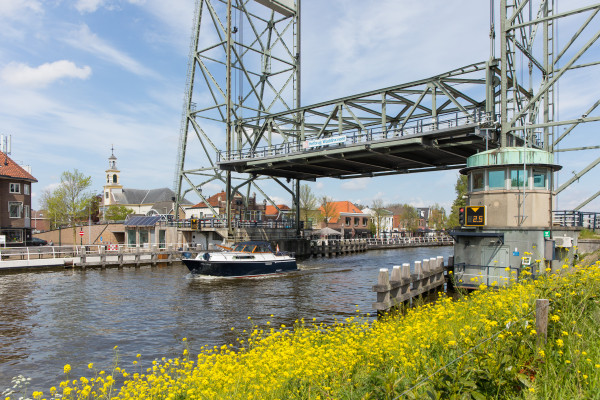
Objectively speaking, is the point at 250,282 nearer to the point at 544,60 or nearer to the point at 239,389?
the point at 239,389

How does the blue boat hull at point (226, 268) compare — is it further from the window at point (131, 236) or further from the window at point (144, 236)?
the window at point (131, 236)

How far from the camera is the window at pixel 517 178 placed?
1753 centimetres

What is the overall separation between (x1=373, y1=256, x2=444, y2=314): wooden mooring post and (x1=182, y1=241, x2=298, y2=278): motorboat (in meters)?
12.0

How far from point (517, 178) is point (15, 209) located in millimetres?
48835

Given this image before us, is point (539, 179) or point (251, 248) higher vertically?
point (539, 179)

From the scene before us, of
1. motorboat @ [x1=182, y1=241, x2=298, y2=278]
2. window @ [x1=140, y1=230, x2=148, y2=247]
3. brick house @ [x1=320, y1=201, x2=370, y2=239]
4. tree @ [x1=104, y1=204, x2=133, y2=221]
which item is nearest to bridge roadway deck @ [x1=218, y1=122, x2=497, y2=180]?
motorboat @ [x1=182, y1=241, x2=298, y2=278]

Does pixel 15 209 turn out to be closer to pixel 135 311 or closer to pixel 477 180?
pixel 135 311

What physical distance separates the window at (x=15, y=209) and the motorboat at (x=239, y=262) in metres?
29.5

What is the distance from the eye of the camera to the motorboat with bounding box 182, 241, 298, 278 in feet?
90.3

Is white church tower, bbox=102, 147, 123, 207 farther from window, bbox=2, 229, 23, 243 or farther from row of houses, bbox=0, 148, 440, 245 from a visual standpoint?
window, bbox=2, 229, 23, 243

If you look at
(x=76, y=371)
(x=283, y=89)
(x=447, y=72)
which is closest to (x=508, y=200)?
(x=447, y=72)

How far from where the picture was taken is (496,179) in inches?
708

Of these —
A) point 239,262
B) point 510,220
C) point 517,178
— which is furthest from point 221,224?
point 517,178

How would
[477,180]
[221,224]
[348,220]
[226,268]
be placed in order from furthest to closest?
[348,220], [221,224], [226,268], [477,180]
